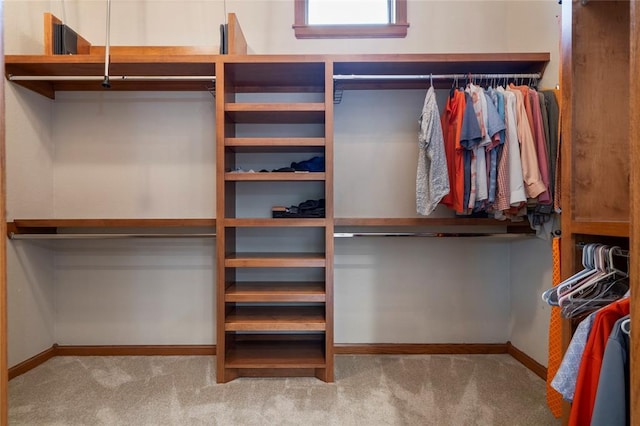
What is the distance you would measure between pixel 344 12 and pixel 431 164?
4.44 feet

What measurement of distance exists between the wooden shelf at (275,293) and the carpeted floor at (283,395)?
485 mm

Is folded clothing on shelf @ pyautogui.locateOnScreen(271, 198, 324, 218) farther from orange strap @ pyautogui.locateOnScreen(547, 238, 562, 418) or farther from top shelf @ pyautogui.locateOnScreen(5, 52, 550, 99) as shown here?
orange strap @ pyautogui.locateOnScreen(547, 238, 562, 418)

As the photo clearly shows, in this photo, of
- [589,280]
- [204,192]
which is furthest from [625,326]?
[204,192]

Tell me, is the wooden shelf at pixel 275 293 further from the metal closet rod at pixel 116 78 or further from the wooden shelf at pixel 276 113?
the metal closet rod at pixel 116 78

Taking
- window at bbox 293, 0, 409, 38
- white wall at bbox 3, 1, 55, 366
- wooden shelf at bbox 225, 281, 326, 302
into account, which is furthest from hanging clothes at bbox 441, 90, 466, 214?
white wall at bbox 3, 1, 55, 366

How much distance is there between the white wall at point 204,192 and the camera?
2445mm

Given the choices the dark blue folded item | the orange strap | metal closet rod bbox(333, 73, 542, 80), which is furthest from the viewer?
the dark blue folded item

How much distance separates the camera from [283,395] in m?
1.88

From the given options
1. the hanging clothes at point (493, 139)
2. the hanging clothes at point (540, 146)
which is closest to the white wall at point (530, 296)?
the hanging clothes at point (540, 146)

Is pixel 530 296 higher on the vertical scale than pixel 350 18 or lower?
lower

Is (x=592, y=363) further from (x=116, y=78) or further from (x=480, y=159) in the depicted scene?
(x=116, y=78)

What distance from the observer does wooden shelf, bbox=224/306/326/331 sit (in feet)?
6.45

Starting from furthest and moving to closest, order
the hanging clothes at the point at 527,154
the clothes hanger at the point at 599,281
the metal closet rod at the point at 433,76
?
the metal closet rod at the point at 433,76
the hanging clothes at the point at 527,154
the clothes hanger at the point at 599,281

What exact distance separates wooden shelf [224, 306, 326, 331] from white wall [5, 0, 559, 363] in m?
0.39
